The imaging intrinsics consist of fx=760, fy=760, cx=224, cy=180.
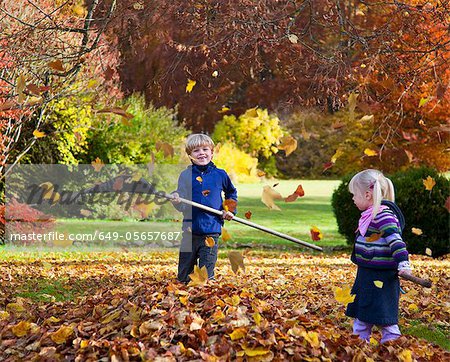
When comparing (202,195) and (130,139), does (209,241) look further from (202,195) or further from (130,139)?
(130,139)

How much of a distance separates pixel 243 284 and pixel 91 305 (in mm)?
2762

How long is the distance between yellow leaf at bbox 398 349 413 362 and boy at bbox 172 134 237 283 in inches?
79.9

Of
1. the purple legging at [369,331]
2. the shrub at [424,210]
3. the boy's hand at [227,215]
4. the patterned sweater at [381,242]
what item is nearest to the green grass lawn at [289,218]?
the shrub at [424,210]

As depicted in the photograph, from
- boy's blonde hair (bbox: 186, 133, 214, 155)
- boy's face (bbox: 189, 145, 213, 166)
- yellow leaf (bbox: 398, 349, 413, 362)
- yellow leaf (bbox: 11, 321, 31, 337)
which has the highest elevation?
boy's blonde hair (bbox: 186, 133, 214, 155)

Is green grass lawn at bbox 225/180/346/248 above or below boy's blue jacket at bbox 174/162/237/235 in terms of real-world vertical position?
below

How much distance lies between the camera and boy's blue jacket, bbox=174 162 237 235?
5.58 meters

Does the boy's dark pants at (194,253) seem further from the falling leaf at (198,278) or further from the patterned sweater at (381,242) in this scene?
the patterned sweater at (381,242)

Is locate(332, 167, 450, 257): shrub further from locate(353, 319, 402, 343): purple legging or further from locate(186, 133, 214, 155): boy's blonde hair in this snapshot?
locate(353, 319, 402, 343): purple legging

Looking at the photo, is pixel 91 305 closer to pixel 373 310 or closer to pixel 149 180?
pixel 373 310

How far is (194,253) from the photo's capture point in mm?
5684

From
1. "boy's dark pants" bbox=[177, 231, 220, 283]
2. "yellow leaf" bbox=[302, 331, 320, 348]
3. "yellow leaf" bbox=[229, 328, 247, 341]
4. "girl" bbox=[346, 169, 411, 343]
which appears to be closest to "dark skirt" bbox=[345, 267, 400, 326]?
"girl" bbox=[346, 169, 411, 343]

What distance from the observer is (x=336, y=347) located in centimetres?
378

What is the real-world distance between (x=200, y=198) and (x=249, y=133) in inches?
874

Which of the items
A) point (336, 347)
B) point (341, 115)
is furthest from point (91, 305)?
point (341, 115)
